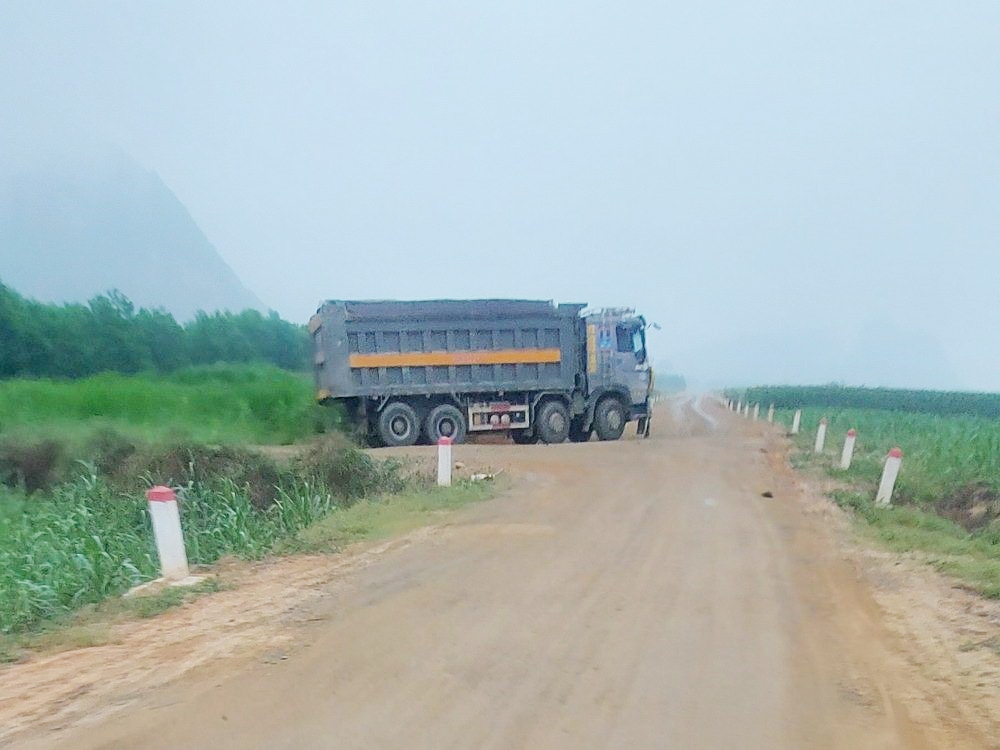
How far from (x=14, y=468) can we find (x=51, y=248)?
74944 millimetres

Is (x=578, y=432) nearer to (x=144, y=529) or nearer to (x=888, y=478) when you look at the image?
(x=888, y=478)

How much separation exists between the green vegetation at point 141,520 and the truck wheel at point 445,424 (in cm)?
597

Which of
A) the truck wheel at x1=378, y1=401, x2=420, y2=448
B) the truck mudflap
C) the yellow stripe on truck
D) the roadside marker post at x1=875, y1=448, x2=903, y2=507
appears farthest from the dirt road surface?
the truck mudflap

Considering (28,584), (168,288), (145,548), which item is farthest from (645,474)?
(168,288)

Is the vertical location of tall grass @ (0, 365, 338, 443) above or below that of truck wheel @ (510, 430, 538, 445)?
above

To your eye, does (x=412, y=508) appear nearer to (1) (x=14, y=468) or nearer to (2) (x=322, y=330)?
(2) (x=322, y=330)

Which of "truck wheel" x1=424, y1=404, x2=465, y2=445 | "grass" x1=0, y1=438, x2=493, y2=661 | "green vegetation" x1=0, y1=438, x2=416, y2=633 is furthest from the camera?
"truck wheel" x1=424, y1=404, x2=465, y2=445

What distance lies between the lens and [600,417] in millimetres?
21141

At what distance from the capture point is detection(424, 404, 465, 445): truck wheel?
65.2 ft

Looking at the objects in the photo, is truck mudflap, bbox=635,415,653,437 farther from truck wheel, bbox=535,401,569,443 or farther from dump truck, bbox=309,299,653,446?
truck wheel, bbox=535,401,569,443

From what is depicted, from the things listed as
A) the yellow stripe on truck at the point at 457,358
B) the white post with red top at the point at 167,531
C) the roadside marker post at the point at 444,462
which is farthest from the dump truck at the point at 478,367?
the white post with red top at the point at 167,531

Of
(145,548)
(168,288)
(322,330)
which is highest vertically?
(168,288)

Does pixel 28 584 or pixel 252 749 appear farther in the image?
pixel 28 584

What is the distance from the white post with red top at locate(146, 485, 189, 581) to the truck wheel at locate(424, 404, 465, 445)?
13.3 meters
